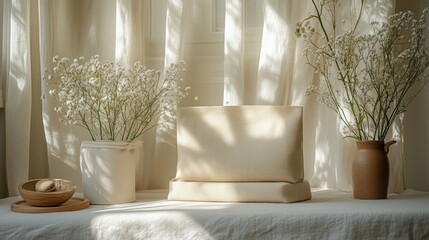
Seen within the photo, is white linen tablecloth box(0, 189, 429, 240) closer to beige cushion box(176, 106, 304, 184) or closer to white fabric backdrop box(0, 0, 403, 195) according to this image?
beige cushion box(176, 106, 304, 184)

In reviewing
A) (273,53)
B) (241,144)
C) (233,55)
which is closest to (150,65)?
(233,55)

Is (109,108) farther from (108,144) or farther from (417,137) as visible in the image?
(417,137)

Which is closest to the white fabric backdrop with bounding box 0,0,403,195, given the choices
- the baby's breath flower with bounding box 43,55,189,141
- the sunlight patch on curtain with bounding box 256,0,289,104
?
the sunlight patch on curtain with bounding box 256,0,289,104

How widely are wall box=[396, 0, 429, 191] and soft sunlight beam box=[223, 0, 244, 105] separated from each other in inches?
23.8

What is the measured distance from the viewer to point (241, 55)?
2.19 m

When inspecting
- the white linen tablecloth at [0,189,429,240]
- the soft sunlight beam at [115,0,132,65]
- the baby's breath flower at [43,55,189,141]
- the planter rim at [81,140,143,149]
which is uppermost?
the soft sunlight beam at [115,0,132,65]

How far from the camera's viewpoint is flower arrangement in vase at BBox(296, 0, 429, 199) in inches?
76.0

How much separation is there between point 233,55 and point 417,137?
75 centimetres

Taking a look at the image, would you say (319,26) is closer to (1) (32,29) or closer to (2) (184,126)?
(2) (184,126)

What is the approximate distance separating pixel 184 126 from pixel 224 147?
166 millimetres

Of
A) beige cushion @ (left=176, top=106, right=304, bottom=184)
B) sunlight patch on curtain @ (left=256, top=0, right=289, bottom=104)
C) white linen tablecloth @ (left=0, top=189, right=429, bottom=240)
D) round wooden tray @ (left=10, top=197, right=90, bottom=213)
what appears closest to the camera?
white linen tablecloth @ (left=0, top=189, right=429, bottom=240)

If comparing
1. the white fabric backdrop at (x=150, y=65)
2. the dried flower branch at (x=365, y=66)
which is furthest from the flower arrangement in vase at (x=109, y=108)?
the dried flower branch at (x=365, y=66)

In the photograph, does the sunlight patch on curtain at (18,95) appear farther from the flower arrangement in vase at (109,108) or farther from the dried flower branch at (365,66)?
the dried flower branch at (365,66)

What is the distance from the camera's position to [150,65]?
2.36 meters
